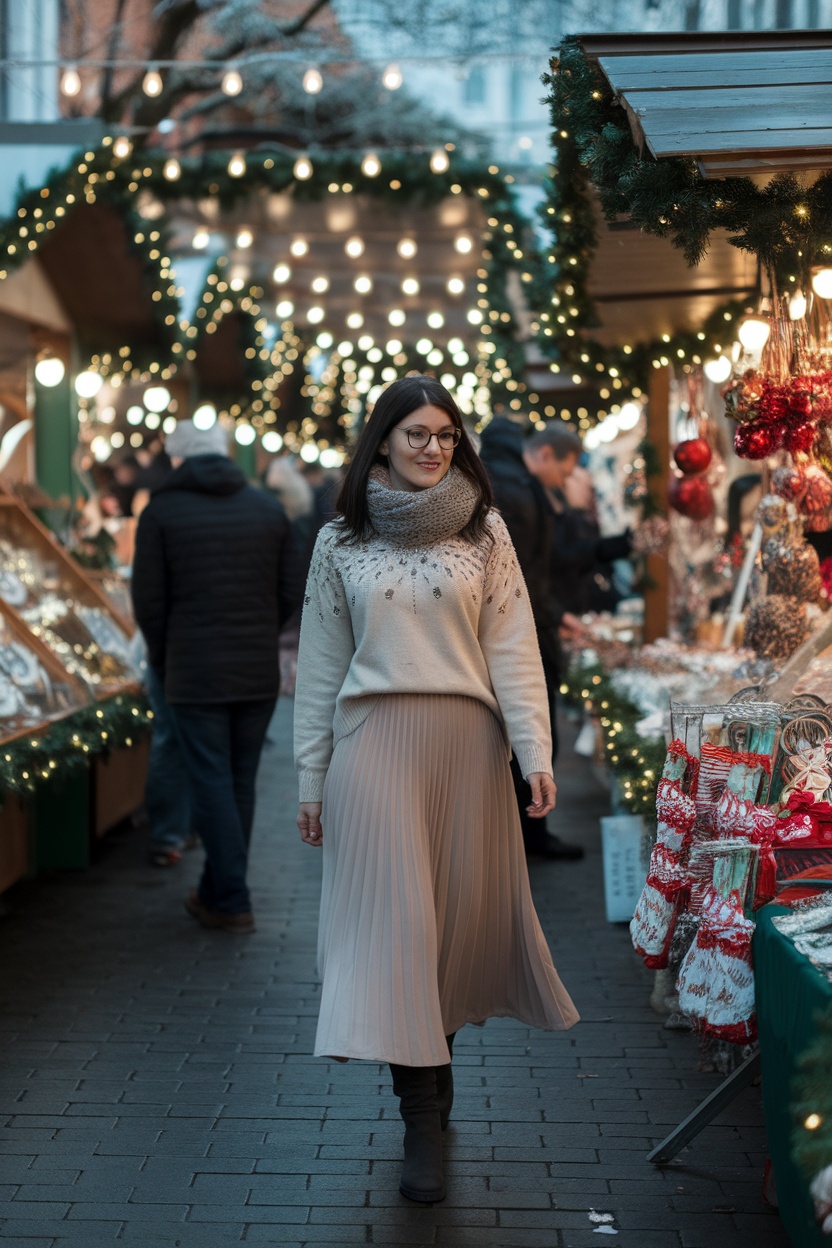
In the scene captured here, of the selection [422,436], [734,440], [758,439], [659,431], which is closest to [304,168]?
[659,431]

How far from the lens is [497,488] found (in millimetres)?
7367

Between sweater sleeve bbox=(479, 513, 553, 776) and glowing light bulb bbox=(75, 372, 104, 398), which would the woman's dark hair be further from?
glowing light bulb bbox=(75, 372, 104, 398)

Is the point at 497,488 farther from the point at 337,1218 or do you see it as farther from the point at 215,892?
the point at 337,1218

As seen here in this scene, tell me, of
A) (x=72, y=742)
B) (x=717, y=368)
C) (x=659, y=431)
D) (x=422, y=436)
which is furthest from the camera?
(x=659, y=431)

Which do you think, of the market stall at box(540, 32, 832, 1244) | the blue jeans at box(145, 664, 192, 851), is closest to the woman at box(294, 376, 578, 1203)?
the market stall at box(540, 32, 832, 1244)

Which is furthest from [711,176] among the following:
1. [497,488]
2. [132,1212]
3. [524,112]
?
[524,112]

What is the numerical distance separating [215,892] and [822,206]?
151 inches

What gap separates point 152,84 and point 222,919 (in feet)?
52.7

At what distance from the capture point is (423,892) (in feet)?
12.4

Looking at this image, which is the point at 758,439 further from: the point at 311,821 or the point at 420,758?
the point at 311,821

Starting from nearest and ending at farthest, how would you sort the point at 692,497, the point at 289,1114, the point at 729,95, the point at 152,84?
the point at 729,95, the point at 289,1114, the point at 692,497, the point at 152,84

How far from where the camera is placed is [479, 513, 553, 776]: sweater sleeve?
388 centimetres

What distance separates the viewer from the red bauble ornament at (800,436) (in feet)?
16.2

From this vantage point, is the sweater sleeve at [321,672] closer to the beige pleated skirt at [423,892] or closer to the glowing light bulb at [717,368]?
the beige pleated skirt at [423,892]
